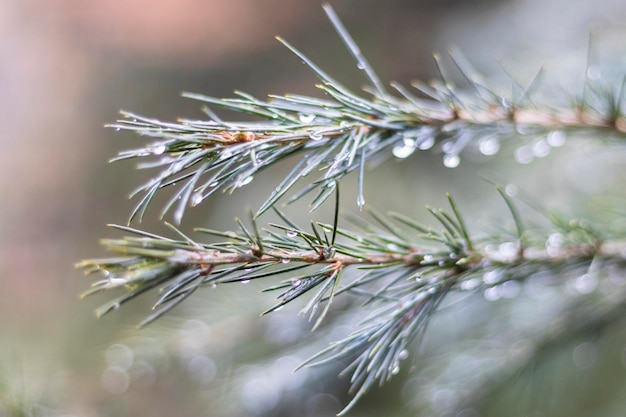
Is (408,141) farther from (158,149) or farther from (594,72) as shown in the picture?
(594,72)

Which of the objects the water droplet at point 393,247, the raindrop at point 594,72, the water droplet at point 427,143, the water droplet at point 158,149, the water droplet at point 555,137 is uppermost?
the water droplet at point 158,149

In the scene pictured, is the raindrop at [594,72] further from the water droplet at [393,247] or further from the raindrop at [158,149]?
the raindrop at [158,149]

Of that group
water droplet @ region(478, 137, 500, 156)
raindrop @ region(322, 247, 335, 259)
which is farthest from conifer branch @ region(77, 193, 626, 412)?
water droplet @ region(478, 137, 500, 156)

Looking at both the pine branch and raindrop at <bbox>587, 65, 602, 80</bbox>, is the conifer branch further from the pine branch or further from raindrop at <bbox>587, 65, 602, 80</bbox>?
raindrop at <bbox>587, 65, 602, 80</bbox>

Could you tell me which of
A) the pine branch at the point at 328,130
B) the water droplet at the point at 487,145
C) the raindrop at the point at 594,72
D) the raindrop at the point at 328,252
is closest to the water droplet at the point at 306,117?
the pine branch at the point at 328,130

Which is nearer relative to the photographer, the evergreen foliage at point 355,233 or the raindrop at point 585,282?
the evergreen foliage at point 355,233

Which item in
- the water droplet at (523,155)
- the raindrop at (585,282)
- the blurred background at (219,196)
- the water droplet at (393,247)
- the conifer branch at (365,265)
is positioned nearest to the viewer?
the conifer branch at (365,265)

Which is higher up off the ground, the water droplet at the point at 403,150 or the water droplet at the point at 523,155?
the water droplet at the point at 403,150
